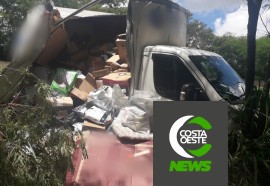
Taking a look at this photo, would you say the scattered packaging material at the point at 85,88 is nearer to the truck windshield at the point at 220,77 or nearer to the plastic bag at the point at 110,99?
the plastic bag at the point at 110,99

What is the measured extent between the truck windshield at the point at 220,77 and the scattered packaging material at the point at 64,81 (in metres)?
2.16

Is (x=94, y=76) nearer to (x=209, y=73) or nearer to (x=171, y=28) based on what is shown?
(x=171, y=28)

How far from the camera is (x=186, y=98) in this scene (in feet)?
15.5

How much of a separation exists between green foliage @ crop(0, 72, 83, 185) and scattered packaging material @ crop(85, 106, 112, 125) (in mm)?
1570

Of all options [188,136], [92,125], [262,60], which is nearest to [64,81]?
[92,125]

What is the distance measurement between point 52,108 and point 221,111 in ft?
5.22

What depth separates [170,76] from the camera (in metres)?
5.30

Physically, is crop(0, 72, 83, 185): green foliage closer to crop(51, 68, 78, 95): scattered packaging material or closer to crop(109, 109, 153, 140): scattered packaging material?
crop(109, 109, 153, 140): scattered packaging material

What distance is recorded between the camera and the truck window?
5.13 m

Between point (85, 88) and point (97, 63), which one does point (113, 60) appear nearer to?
point (97, 63)

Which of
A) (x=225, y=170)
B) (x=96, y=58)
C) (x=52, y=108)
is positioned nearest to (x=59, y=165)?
(x=52, y=108)

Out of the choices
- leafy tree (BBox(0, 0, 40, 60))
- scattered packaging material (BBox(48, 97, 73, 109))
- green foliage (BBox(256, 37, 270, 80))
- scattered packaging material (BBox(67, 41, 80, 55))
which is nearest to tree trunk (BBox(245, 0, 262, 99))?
green foliage (BBox(256, 37, 270, 80))

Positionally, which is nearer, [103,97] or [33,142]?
[33,142]

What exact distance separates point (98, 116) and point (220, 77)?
1.85 m
